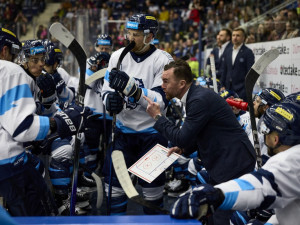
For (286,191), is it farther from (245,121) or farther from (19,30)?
(19,30)

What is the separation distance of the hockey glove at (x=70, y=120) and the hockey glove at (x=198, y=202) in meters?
0.83

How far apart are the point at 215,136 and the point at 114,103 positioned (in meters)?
0.73

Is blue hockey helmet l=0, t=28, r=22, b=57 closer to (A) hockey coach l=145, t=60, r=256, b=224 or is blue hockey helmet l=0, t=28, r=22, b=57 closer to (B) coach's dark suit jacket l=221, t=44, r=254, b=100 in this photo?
(A) hockey coach l=145, t=60, r=256, b=224

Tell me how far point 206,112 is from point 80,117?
696 millimetres

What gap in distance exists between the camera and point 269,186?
151 centimetres

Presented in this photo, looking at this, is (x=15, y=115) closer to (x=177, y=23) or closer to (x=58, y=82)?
(x=58, y=82)

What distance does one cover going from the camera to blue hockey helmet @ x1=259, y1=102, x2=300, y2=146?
166 cm

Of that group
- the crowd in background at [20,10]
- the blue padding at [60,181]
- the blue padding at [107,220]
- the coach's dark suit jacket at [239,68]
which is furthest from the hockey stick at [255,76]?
the crowd in background at [20,10]

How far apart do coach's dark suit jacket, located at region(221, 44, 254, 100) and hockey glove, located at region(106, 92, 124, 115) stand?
8.44 feet

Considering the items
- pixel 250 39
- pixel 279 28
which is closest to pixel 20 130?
pixel 279 28

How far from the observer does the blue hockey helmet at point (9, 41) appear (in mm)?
2137

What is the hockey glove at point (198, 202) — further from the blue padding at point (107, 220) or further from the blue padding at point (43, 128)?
the blue padding at point (43, 128)

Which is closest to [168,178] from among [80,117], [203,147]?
[203,147]

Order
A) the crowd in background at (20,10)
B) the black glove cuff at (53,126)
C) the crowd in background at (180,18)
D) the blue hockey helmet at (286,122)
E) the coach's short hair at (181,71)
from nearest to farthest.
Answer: the blue hockey helmet at (286,122), the black glove cuff at (53,126), the coach's short hair at (181,71), the crowd in background at (180,18), the crowd in background at (20,10)
